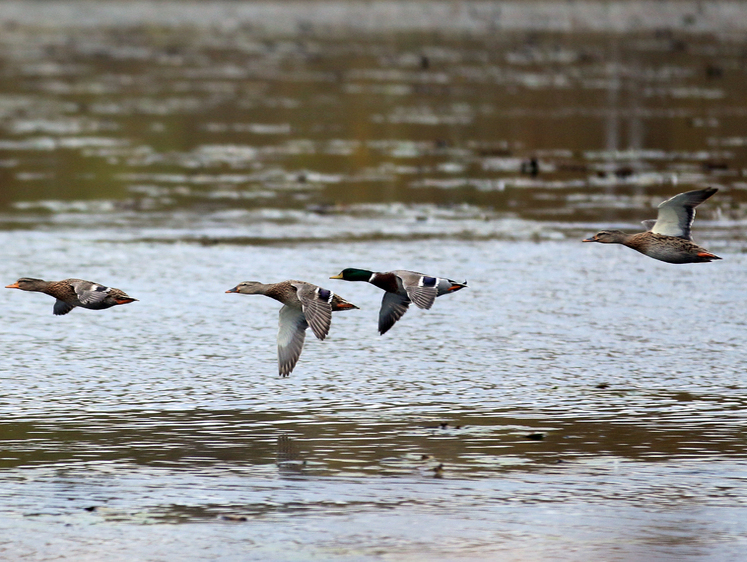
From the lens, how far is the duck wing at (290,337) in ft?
43.3

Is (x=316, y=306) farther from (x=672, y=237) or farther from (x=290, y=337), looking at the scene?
(x=672, y=237)

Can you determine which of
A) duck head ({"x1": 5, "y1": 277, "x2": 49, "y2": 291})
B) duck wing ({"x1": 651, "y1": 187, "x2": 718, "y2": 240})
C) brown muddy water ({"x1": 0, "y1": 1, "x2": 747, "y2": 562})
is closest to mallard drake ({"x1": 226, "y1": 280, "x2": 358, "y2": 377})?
brown muddy water ({"x1": 0, "y1": 1, "x2": 747, "y2": 562})

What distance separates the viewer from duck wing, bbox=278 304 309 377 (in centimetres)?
1320

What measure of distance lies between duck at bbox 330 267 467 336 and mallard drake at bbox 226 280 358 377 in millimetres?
258

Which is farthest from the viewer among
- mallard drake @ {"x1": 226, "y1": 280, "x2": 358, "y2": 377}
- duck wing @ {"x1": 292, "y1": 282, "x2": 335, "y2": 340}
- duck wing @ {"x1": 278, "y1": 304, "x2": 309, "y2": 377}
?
duck wing @ {"x1": 278, "y1": 304, "x2": 309, "y2": 377}

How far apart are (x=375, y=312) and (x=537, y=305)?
1.91 meters

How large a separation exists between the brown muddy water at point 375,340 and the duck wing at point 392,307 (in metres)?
0.77

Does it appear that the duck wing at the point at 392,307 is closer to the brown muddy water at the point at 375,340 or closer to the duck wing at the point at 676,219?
the brown muddy water at the point at 375,340

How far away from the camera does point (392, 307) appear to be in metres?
13.4

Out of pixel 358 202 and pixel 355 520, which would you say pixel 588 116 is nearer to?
pixel 358 202

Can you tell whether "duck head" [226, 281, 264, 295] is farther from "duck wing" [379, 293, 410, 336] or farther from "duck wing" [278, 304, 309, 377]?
"duck wing" [379, 293, 410, 336]

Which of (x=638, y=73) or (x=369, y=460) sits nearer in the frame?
(x=369, y=460)

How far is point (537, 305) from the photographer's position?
17.3 metres

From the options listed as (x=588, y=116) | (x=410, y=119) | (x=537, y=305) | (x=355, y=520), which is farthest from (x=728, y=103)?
(x=355, y=520)
